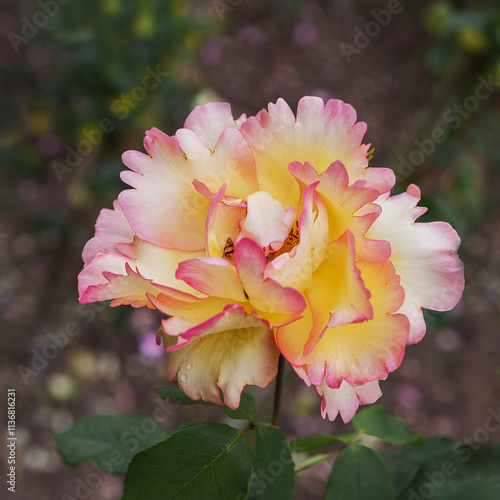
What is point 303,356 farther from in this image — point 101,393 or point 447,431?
point 447,431

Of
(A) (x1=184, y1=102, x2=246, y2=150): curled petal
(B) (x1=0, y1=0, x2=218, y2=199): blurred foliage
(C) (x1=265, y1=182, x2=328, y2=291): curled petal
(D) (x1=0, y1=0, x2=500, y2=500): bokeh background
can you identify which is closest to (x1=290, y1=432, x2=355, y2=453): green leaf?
(C) (x1=265, y1=182, x2=328, y2=291): curled petal

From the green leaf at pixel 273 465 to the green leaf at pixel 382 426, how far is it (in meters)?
0.20

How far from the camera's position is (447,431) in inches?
79.3

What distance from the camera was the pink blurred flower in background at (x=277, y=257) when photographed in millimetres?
431

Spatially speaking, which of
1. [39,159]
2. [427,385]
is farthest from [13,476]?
[427,385]

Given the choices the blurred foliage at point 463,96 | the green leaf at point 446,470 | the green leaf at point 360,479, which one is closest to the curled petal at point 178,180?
the green leaf at point 360,479

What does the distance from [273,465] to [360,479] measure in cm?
17

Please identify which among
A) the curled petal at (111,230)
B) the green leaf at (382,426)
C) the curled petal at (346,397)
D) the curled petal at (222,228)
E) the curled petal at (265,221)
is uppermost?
the curled petal at (265,221)

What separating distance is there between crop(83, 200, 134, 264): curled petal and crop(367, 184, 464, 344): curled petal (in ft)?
0.79

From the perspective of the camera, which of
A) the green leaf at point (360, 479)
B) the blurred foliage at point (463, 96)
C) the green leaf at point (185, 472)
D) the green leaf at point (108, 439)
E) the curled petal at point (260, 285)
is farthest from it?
the blurred foliage at point (463, 96)

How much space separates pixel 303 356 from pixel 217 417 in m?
1.40

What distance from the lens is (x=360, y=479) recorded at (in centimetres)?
64

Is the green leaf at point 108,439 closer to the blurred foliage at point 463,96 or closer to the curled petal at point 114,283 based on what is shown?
the curled petal at point 114,283

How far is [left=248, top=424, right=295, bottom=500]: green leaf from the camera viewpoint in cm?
52
